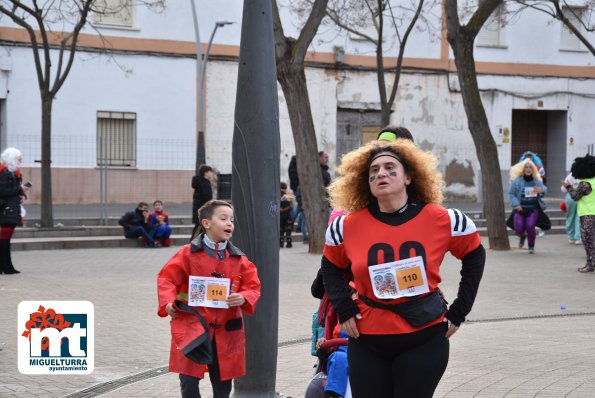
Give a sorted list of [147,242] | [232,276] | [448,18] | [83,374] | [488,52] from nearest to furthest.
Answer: [232,276], [83,374], [448,18], [147,242], [488,52]

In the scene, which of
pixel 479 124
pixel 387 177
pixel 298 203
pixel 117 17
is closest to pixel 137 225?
→ pixel 298 203

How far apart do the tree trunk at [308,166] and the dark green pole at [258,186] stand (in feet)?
39.2

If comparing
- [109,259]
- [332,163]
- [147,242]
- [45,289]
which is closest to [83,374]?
[45,289]

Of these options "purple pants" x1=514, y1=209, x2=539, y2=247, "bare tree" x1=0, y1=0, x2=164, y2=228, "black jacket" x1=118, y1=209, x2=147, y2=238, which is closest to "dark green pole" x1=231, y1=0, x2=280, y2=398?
"purple pants" x1=514, y1=209, x2=539, y2=247

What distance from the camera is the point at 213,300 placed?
6.52 metres

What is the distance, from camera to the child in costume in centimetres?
648

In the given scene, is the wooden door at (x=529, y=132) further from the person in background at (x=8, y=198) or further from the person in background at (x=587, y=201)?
the person in background at (x=8, y=198)

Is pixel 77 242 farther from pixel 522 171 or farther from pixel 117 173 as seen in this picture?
pixel 117 173

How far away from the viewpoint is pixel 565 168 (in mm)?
39000

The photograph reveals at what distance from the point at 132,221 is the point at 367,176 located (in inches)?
673

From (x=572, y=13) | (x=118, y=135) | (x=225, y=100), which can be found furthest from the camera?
(x=225, y=100)

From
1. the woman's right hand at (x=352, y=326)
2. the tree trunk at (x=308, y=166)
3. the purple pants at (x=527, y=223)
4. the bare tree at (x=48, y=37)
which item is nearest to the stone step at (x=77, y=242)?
the bare tree at (x=48, y=37)

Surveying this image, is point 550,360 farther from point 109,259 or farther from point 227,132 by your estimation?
point 227,132

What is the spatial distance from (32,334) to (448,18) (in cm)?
1324
